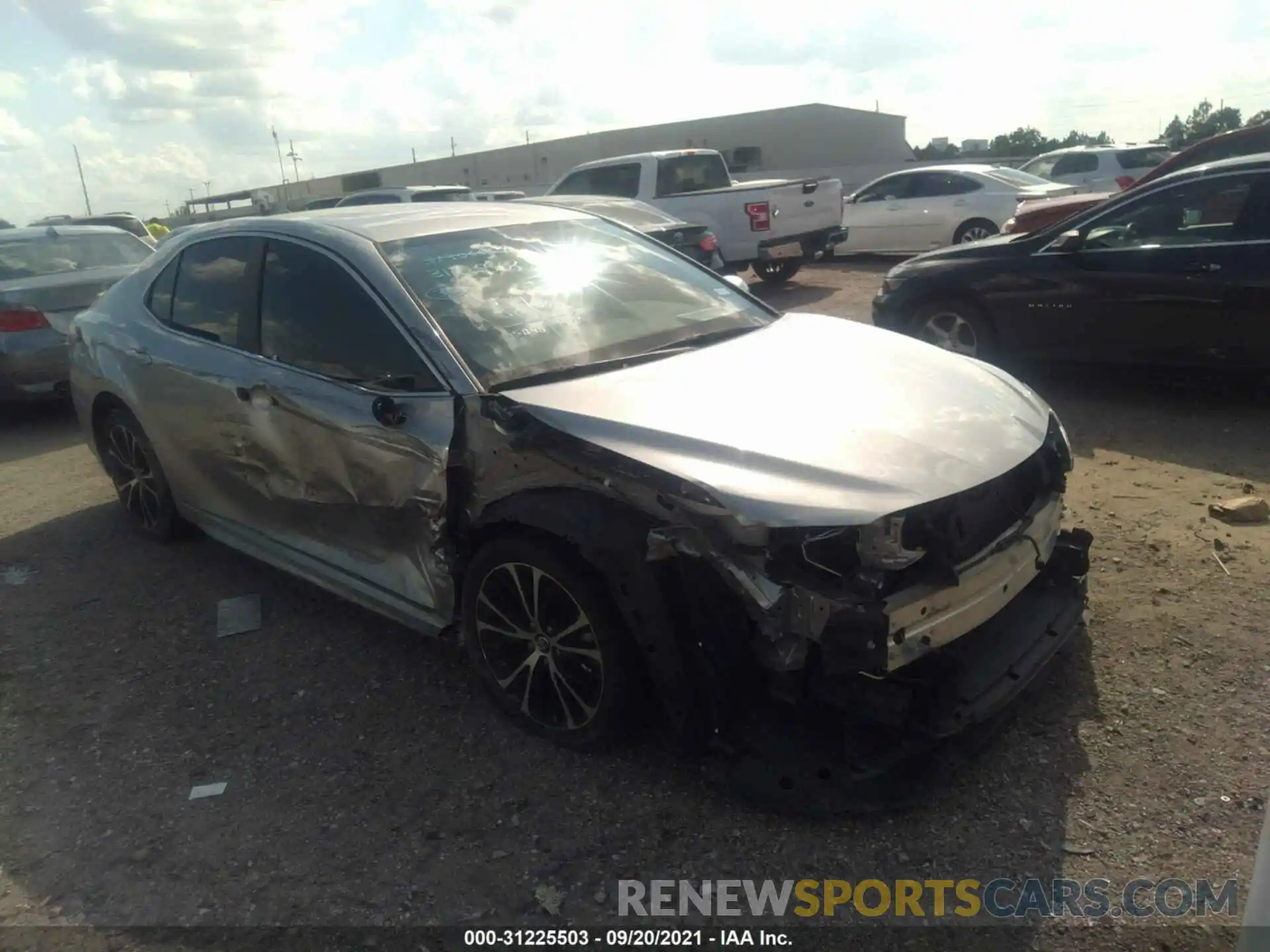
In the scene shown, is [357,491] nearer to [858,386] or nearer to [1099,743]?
[858,386]

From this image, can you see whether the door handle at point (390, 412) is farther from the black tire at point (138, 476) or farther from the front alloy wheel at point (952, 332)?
the front alloy wheel at point (952, 332)

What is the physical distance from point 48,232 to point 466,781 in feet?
27.1

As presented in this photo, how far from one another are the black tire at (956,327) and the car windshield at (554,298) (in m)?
3.25

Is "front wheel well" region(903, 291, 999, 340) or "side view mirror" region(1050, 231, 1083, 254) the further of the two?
"front wheel well" region(903, 291, 999, 340)

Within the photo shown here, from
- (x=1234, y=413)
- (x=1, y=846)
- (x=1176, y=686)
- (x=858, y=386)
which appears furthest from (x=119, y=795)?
(x=1234, y=413)

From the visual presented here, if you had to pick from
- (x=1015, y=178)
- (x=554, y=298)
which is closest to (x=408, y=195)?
(x=1015, y=178)

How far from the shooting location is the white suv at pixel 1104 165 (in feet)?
53.0

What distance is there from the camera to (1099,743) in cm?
301

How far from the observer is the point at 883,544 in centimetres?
256

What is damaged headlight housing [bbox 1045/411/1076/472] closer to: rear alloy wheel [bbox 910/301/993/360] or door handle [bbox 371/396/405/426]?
door handle [bbox 371/396/405/426]

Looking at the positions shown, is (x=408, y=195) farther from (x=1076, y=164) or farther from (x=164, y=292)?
(x=1076, y=164)

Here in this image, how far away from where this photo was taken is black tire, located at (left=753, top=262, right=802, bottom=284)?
1313 cm

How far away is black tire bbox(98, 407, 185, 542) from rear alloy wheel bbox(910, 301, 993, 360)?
5147 mm

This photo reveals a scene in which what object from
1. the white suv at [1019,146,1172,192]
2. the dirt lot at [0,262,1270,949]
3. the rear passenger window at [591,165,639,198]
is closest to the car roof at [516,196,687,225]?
the rear passenger window at [591,165,639,198]
